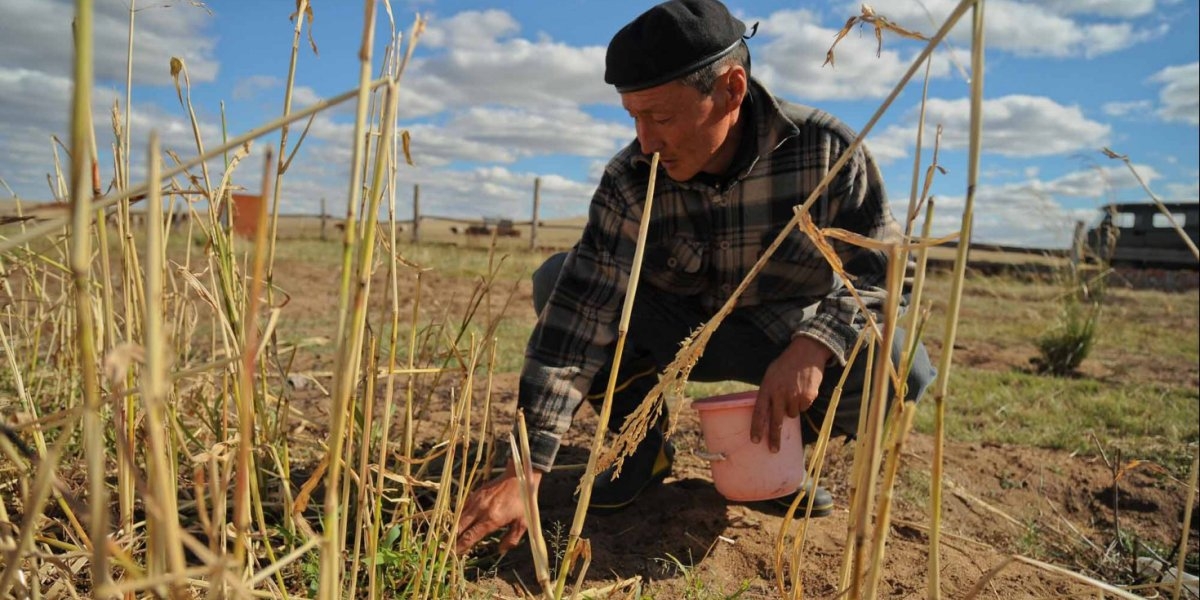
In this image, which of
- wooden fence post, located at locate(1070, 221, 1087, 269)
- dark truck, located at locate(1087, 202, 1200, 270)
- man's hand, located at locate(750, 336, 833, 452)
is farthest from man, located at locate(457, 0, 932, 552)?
dark truck, located at locate(1087, 202, 1200, 270)

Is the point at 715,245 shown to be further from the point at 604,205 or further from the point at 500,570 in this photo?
the point at 500,570

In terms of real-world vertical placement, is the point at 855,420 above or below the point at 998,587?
above

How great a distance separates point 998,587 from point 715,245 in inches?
39.3

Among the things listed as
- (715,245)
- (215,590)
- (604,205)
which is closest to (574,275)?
(604,205)

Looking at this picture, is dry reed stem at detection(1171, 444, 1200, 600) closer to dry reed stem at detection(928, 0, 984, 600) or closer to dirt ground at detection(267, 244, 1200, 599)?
dirt ground at detection(267, 244, 1200, 599)

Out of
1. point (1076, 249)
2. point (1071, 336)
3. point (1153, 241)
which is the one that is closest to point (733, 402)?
point (1071, 336)

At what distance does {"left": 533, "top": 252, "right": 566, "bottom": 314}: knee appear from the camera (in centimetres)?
227

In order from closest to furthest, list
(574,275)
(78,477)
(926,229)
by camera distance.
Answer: (926,229)
(78,477)
(574,275)

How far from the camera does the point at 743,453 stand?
1783 millimetres

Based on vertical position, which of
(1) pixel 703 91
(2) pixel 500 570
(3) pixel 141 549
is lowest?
(2) pixel 500 570

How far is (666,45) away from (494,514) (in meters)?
1.02

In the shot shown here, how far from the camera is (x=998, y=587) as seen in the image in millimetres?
1549

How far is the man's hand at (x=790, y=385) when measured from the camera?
1.64 m

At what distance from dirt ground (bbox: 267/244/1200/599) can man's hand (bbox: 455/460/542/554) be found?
8 centimetres
